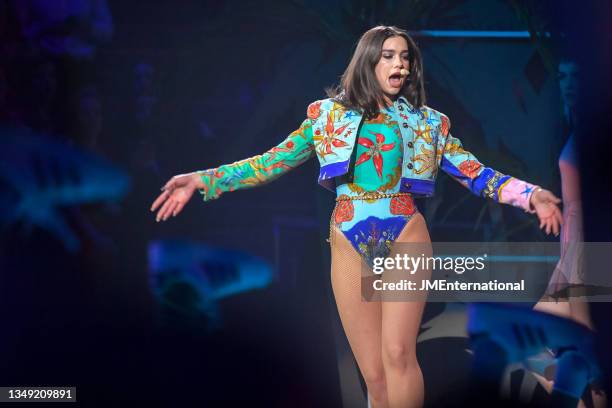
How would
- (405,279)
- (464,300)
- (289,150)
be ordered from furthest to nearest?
1. (464,300)
2. (289,150)
3. (405,279)

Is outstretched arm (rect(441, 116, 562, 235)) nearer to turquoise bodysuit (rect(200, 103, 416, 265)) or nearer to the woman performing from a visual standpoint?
the woman performing

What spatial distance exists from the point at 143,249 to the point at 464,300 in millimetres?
1550

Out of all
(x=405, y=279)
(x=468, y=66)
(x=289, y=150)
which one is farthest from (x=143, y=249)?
(x=468, y=66)

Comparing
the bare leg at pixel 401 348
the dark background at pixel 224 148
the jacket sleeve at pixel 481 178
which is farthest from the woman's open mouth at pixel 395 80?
the bare leg at pixel 401 348

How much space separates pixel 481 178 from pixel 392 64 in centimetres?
60

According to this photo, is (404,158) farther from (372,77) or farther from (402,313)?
(402,313)

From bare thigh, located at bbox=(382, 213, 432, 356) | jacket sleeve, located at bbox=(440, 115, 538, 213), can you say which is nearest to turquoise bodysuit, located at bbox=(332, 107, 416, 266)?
bare thigh, located at bbox=(382, 213, 432, 356)

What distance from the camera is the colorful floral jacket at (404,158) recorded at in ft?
12.1

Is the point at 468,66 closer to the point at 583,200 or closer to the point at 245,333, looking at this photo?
the point at 583,200

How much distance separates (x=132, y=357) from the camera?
4293 mm

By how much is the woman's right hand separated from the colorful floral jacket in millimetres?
52

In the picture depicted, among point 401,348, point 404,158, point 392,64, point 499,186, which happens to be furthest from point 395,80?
point 401,348

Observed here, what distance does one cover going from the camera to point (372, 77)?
3.72 meters

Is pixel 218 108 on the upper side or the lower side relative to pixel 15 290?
upper
